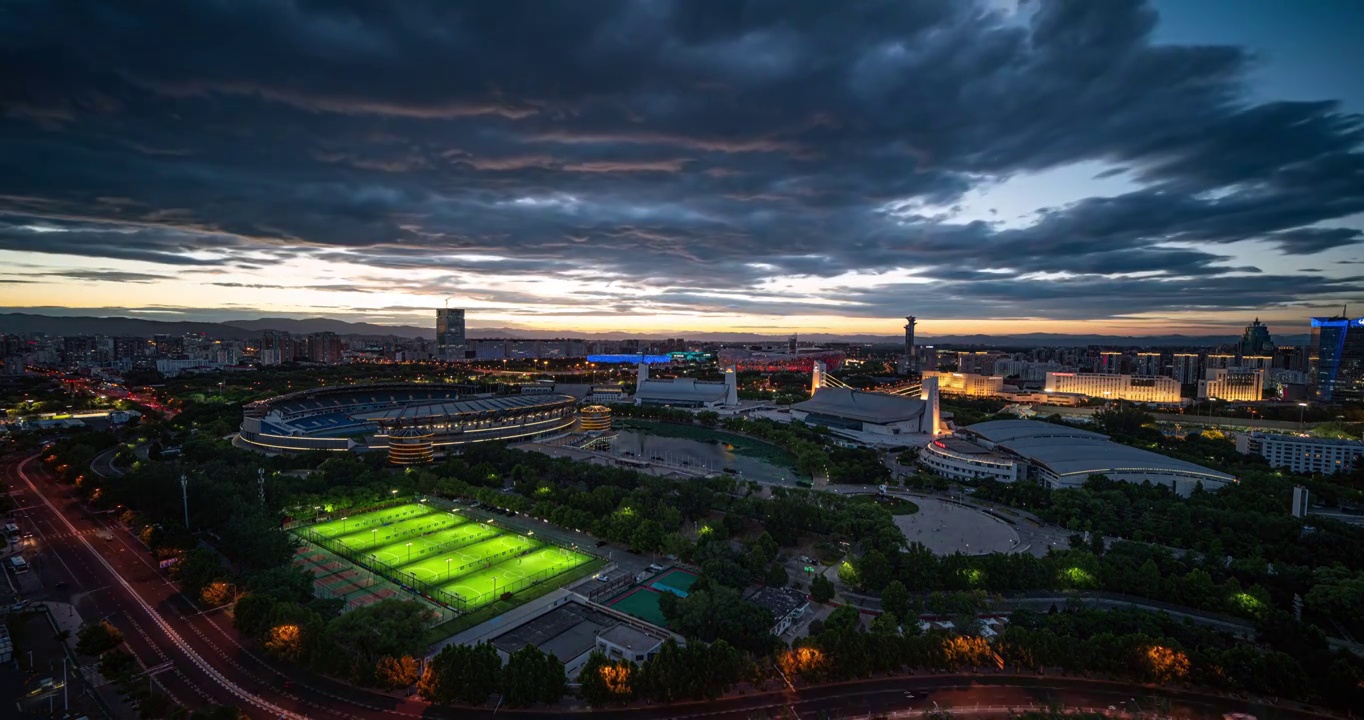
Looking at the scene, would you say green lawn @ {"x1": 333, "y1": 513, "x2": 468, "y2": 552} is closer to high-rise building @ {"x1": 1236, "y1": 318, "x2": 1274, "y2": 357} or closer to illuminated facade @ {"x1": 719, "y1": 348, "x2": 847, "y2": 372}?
illuminated facade @ {"x1": 719, "y1": 348, "x2": 847, "y2": 372}

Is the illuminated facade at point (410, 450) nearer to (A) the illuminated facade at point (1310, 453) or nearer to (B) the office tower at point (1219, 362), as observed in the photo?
(A) the illuminated facade at point (1310, 453)

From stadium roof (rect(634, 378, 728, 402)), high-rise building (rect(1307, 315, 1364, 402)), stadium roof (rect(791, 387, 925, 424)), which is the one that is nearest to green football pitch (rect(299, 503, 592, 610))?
stadium roof (rect(791, 387, 925, 424))

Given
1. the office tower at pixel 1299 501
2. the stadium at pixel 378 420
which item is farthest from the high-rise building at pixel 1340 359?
the stadium at pixel 378 420

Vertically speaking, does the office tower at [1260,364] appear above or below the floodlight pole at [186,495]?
above

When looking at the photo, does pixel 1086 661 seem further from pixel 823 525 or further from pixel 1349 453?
pixel 1349 453

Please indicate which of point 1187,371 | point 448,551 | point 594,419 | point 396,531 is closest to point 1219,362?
point 1187,371

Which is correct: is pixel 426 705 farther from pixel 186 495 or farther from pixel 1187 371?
pixel 1187 371

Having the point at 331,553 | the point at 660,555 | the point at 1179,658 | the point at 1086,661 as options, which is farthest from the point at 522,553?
the point at 1179,658
